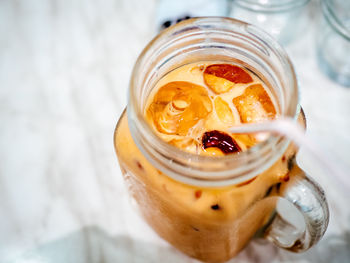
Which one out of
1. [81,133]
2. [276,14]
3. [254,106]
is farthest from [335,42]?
[81,133]

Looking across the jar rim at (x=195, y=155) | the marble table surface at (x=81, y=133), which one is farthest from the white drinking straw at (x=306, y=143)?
the marble table surface at (x=81, y=133)

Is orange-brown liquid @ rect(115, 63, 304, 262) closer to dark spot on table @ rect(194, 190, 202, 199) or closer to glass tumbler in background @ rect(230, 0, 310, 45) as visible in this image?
dark spot on table @ rect(194, 190, 202, 199)

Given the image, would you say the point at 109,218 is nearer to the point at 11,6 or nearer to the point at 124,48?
the point at 124,48

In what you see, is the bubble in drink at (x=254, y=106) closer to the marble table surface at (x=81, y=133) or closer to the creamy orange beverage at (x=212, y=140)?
the creamy orange beverage at (x=212, y=140)

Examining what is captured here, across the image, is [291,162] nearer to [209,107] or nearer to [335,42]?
[209,107]

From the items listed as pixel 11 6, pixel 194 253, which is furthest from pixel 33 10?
pixel 194 253

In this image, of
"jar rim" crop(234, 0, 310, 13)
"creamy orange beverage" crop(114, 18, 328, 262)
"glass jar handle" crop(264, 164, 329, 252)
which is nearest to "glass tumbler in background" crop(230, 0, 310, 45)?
"jar rim" crop(234, 0, 310, 13)
